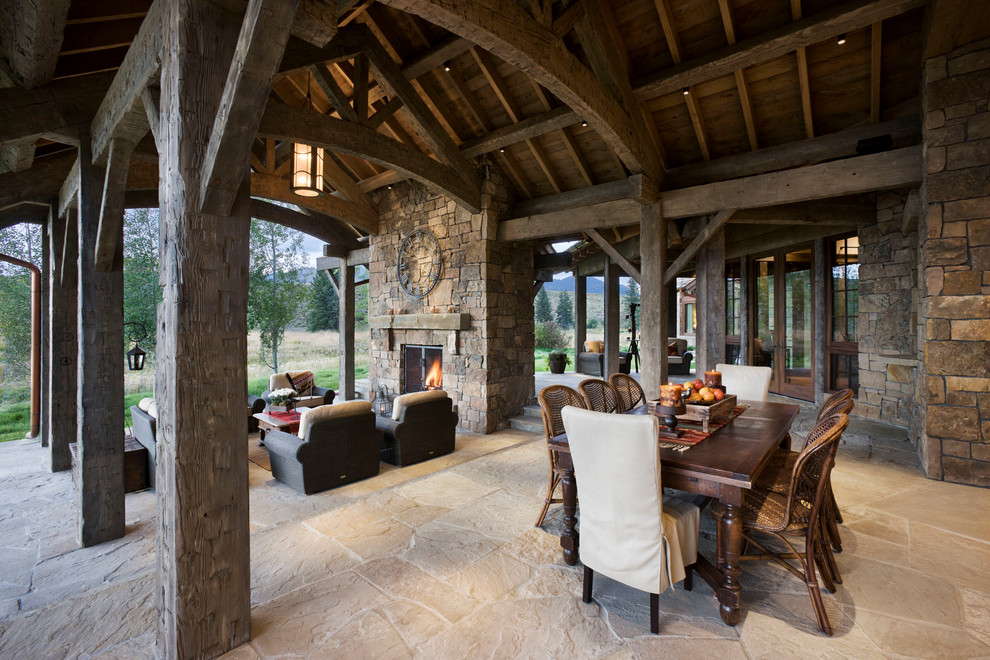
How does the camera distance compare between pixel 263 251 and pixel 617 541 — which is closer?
pixel 617 541

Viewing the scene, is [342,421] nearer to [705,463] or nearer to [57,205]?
[705,463]

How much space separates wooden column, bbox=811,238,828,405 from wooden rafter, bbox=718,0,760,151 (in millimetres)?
3013

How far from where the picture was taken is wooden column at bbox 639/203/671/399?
4836 millimetres

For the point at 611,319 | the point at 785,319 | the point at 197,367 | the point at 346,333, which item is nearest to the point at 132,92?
the point at 197,367

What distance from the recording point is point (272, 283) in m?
9.55

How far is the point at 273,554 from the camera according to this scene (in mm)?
2752

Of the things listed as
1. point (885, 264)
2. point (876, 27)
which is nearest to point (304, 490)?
A: point (876, 27)

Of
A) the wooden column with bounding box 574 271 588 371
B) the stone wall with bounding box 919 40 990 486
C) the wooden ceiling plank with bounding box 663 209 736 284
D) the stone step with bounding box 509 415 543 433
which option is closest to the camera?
the stone wall with bounding box 919 40 990 486

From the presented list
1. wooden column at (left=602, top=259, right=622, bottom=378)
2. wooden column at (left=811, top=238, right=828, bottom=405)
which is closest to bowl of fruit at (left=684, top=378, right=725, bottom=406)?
wooden column at (left=811, top=238, right=828, bottom=405)

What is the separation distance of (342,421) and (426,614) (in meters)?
2.16

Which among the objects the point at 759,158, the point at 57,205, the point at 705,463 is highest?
the point at 759,158

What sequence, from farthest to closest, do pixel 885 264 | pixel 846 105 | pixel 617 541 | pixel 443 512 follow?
1. pixel 885 264
2. pixel 846 105
3. pixel 443 512
4. pixel 617 541

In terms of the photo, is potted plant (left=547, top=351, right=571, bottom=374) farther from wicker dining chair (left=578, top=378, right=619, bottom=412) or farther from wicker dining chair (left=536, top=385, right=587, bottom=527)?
wicker dining chair (left=536, top=385, right=587, bottom=527)

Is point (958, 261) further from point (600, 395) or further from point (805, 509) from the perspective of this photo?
point (600, 395)
